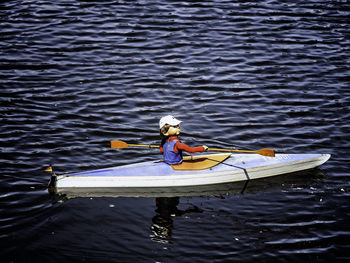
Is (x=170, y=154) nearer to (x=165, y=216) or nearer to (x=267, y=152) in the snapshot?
(x=165, y=216)

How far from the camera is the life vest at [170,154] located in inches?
361

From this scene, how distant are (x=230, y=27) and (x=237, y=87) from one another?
516 centimetres

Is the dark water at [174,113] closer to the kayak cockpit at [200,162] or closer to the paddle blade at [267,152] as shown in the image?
the paddle blade at [267,152]

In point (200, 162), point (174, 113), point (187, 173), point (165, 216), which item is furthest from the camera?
point (174, 113)

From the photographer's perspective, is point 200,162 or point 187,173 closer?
point 187,173

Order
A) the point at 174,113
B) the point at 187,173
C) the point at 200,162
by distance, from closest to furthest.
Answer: the point at 187,173, the point at 200,162, the point at 174,113

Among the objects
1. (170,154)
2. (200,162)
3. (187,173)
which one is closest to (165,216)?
(187,173)

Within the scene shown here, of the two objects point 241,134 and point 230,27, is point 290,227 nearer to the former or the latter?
point 241,134

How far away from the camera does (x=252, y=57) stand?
16.0m

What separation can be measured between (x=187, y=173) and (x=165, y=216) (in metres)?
1.19

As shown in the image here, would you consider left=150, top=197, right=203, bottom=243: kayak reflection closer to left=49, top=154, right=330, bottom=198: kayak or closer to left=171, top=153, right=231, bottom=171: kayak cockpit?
left=49, top=154, right=330, bottom=198: kayak

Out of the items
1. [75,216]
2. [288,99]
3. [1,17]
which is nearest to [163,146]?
[75,216]

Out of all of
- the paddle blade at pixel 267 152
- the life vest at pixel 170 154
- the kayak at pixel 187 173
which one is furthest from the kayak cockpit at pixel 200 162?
the paddle blade at pixel 267 152

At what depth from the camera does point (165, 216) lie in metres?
8.30
